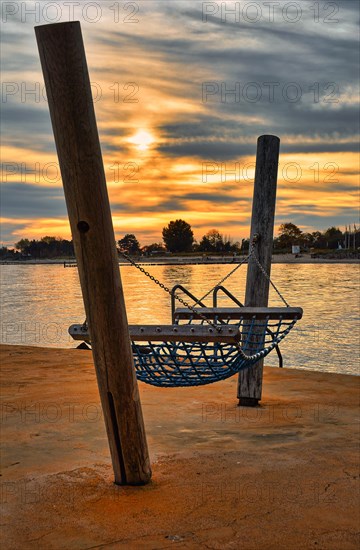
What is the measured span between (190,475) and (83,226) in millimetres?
1921

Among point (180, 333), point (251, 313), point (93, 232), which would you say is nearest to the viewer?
point (93, 232)

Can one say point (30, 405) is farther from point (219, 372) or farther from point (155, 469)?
point (219, 372)

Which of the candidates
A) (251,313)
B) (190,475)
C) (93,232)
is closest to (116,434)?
(190,475)

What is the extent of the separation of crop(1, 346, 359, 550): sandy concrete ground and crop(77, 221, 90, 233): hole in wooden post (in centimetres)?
161


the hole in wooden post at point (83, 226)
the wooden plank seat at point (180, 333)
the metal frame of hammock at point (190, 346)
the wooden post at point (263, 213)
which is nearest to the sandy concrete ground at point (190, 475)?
the metal frame of hammock at point (190, 346)

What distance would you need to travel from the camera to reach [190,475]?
4.82 m

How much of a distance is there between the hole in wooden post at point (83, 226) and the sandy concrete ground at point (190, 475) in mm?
1606

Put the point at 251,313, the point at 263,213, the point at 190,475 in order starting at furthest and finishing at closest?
the point at 263,213 → the point at 251,313 → the point at 190,475

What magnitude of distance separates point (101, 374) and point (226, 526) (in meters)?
1.11

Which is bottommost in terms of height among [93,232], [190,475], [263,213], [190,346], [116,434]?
[190,475]

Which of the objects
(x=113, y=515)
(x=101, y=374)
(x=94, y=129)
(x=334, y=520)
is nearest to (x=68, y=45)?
(x=94, y=129)

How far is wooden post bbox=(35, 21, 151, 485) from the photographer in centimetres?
378

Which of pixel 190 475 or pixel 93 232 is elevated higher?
pixel 93 232

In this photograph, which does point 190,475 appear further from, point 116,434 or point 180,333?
point 180,333
